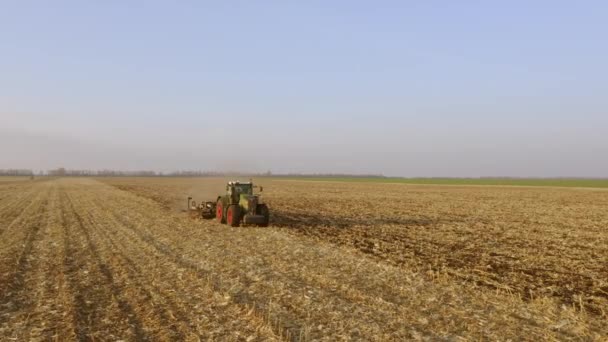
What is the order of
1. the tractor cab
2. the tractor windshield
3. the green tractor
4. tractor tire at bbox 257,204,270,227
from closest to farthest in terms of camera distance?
the green tractor, tractor tire at bbox 257,204,270,227, the tractor cab, the tractor windshield

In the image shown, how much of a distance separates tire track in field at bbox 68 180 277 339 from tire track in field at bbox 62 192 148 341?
0.83 meters

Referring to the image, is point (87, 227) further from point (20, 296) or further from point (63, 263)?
point (20, 296)

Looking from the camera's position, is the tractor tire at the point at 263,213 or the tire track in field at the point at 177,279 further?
the tractor tire at the point at 263,213

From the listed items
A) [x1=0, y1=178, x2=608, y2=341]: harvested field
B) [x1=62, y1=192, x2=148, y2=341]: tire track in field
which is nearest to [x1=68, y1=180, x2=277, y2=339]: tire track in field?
[x1=0, y1=178, x2=608, y2=341]: harvested field

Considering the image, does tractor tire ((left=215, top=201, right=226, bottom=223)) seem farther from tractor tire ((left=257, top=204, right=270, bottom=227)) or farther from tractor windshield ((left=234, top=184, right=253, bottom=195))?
tractor tire ((left=257, top=204, right=270, bottom=227))

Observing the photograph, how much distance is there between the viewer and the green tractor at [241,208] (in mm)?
21078

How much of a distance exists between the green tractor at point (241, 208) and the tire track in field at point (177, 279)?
4.18 meters

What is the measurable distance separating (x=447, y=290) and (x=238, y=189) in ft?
43.8

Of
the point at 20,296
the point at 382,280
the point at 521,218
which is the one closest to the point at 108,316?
the point at 20,296

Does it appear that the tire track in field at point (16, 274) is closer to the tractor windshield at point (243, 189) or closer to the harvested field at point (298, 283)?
the harvested field at point (298, 283)

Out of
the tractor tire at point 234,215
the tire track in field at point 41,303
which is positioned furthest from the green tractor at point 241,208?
the tire track in field at point 41,303

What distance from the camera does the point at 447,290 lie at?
34.9 feet

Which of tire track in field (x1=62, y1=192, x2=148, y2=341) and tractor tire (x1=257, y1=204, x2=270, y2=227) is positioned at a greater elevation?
tractor tire (x1=257, y1=204, x2=270, y2=227)

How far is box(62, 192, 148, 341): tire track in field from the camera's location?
771 centimetres
